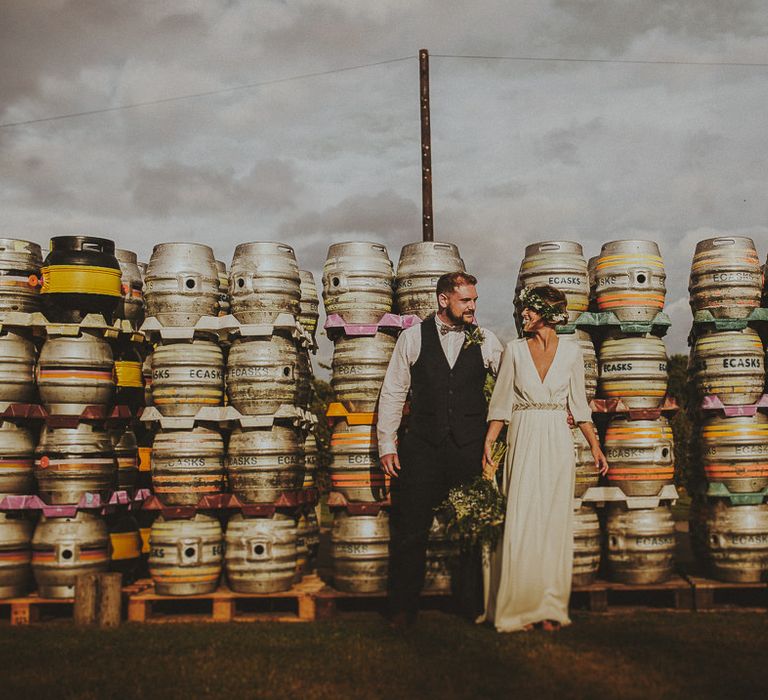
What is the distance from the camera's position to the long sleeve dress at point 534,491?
6129 mm

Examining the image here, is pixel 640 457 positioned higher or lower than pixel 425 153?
lower

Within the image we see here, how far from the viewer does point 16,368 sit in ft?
24.5

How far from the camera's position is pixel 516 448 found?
6.32m

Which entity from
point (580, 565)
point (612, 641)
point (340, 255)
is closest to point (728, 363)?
point (580, 565)

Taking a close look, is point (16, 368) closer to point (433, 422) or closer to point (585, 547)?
point (433, 422)

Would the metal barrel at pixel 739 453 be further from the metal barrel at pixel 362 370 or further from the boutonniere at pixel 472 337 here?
the metal barrel at pixel 362 370

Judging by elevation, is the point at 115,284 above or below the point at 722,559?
above

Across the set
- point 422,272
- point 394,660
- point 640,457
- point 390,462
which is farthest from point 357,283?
point 394,660

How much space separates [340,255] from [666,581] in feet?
13.2

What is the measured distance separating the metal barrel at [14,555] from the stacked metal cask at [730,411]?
19.5 ft

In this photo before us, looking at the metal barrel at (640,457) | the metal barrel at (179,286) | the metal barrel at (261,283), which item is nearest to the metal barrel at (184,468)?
the metal barrel at (179,286)

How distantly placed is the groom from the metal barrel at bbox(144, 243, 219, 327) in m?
1.92

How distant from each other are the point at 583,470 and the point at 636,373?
1.01 metres

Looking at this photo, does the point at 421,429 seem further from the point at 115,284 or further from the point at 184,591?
the point at 115,284
